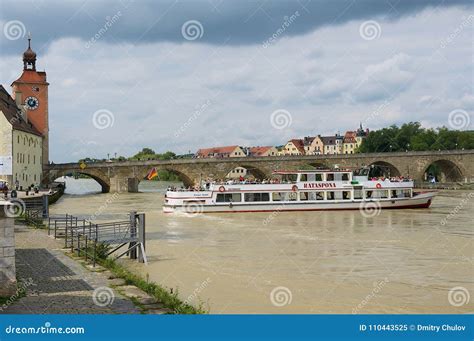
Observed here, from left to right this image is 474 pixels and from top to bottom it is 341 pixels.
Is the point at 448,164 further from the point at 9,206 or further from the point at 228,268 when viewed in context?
the point at 9,206

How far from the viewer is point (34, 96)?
3297 inches

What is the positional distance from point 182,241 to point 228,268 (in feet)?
28.0

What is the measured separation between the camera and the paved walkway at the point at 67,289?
12.7 metres

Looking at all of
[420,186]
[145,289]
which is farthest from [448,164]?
[145,289]

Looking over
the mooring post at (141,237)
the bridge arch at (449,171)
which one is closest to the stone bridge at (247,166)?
the bridge arch at (449,171)

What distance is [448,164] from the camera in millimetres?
98000

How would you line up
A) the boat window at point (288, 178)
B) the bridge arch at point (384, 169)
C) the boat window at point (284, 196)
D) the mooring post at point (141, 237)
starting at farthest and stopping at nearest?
the bridge arch at point (384, 169) < the boat window at point (288, 178) < the boat window at point (284, 196) < the mooring post at point (141, 237)

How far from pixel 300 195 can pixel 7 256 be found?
39.7 metres

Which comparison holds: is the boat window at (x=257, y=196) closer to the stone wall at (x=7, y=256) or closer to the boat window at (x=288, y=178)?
the boat window at (x=288, y=178)

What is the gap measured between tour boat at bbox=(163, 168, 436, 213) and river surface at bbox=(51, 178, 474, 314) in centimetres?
836

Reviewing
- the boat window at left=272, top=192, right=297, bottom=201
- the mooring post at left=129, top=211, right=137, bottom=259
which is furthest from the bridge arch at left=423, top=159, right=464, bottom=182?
the mooring post at left=129, top=211, right=137, bottom=259

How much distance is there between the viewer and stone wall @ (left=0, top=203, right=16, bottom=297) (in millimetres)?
12578

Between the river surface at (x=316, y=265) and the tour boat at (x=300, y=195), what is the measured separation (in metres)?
8.36

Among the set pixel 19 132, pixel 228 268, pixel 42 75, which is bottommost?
pixel 228 268
